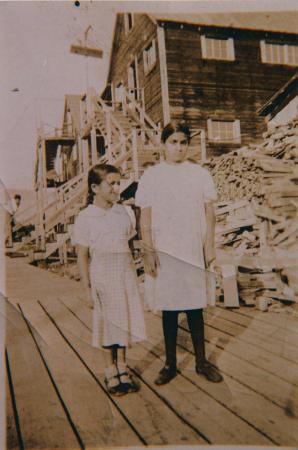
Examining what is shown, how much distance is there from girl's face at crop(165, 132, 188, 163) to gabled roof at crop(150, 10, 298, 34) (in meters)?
0.84

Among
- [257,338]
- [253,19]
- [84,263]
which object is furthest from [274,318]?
[253,19]

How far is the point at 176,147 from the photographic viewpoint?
138cm

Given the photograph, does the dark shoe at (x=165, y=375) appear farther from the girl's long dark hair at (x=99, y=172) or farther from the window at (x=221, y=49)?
the window at (x=221, y=49)

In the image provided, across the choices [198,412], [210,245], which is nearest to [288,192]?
[210,245]

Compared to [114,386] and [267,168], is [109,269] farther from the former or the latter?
[267,168]

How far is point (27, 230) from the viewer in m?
1.93

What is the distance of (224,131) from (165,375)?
1.20 m

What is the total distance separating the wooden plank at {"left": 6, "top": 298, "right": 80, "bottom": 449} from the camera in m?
1.11

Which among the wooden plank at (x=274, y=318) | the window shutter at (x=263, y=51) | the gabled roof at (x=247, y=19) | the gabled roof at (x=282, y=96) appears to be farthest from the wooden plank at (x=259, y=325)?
the window shutter at (x=263, y=51)

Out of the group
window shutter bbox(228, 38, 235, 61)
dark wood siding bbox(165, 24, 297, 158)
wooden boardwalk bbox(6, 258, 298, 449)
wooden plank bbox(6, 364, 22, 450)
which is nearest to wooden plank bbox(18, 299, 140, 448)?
wooden boardwalk bbox(6, 258, 298, 449)

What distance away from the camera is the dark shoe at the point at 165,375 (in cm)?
139

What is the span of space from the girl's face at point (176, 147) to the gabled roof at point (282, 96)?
1.05m

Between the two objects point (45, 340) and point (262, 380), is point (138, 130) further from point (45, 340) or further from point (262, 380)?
point (262, 380)

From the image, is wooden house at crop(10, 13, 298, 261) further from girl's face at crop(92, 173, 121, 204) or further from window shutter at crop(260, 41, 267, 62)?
girl's face at crop(92, 173, 121, 204)
